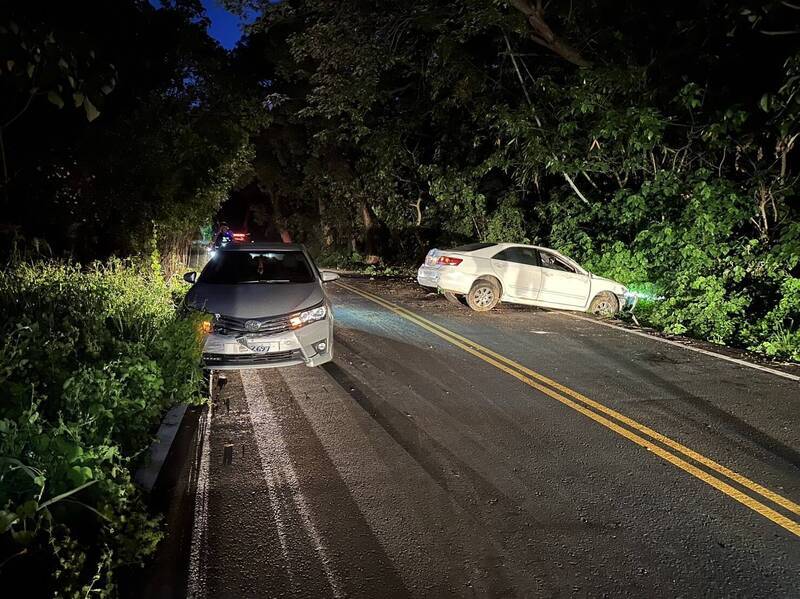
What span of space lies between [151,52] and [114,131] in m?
2.99

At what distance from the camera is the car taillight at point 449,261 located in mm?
12242

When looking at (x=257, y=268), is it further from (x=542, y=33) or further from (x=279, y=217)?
(x=279, y=217)

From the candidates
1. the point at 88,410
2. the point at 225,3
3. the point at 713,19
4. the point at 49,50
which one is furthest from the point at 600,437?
the point at 225,3

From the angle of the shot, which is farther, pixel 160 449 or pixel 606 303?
pixel 606 303

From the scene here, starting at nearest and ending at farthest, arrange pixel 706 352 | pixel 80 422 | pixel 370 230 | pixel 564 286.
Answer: pixel 80 422, pixel 706 352, pixel 564 286, pixel 370 230

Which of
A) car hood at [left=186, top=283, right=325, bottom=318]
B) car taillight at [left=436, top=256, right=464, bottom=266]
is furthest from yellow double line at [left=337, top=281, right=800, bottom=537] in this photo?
car taillight at [left=436, top=256, right=464, bottom=266]

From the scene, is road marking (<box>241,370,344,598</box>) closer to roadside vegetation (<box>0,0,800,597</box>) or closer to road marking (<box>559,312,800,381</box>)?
roadside vegetation (<box>0,0,800,597</box>)

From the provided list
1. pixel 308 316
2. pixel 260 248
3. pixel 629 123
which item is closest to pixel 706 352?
pixel 629 123

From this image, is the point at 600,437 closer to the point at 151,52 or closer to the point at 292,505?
the point at 292,505

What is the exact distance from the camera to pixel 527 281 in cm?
1209

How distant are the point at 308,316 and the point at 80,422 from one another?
295cm

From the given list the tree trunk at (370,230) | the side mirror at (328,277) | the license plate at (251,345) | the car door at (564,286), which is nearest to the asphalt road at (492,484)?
the license plate at (251,345)

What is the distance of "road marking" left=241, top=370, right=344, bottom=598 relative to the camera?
3275mm

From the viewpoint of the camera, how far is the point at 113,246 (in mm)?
15398
